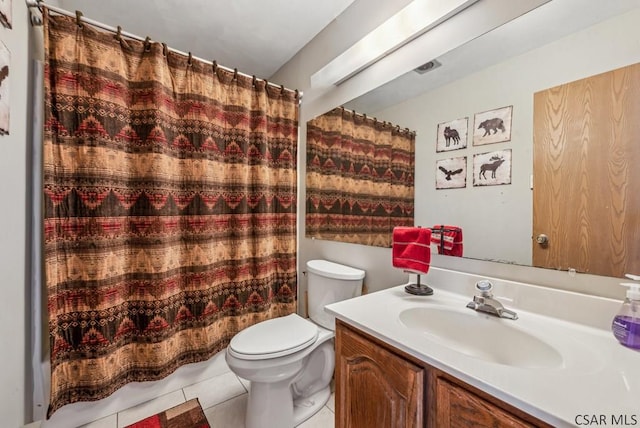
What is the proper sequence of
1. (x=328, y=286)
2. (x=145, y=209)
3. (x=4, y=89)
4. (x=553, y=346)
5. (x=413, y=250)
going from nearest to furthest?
(x=553, y=346) < (x=4, y=89) < (x=413, y=250) < (x=145, y=209) < (x=328, y=286)

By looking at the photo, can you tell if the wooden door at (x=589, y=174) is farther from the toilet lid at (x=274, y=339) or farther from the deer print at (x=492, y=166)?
the toilet lid at (x=274, y=339)

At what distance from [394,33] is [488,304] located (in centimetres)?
124

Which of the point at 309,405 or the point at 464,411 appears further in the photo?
the point at 309,405

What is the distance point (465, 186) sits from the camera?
1.06 m

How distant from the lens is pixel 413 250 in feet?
3.39

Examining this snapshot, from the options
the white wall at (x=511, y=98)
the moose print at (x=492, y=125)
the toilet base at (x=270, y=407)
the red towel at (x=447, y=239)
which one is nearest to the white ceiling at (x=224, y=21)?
the white wall at (x=511, y=98)

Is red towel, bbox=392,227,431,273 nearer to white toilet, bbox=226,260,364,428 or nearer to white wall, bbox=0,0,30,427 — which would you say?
white toilet, bbox=226,260,364,428

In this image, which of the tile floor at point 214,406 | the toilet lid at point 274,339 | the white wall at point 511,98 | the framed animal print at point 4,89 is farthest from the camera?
the tile floor at point 214,406

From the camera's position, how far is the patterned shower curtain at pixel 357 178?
52.2 inches

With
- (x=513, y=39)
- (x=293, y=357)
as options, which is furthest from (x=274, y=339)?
(x=513, y=39)

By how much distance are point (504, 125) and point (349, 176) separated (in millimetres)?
859

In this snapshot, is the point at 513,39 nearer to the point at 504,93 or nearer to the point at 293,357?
the point at 504,93

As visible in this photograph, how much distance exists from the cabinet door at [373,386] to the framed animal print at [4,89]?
1395 millimetres

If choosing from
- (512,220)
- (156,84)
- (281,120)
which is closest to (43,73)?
(156,84)
